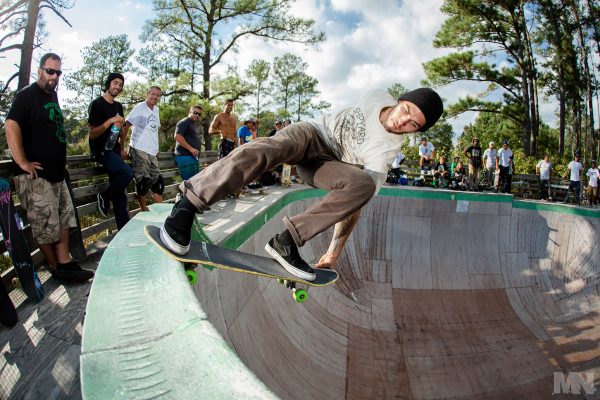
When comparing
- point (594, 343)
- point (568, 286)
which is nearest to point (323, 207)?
point (594, 343)

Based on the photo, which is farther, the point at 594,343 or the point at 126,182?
the point at 594,343

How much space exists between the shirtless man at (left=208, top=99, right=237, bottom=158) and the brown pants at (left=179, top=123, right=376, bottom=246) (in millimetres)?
5341

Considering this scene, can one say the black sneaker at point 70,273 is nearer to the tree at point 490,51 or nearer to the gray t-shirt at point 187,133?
the gray t-shirt at point 187,133

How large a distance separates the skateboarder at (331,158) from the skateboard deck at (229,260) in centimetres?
8

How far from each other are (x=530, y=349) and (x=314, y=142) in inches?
235

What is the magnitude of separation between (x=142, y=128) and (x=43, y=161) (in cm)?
216

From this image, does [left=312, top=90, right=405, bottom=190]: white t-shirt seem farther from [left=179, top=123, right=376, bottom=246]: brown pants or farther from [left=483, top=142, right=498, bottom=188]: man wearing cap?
[left=483, top=142, right=498, bottom=188]: man wearing cap

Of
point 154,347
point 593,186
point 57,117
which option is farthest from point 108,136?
point 593,186

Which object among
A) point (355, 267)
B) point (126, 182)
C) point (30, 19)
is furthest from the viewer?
point (30, 19)

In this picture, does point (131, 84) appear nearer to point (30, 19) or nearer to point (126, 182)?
point (30, 19)

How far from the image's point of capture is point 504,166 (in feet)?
47.5

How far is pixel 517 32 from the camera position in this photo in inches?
838

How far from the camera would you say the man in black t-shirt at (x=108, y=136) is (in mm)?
4160

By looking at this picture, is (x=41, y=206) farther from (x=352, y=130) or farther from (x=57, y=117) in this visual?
(x=352, y=130)
